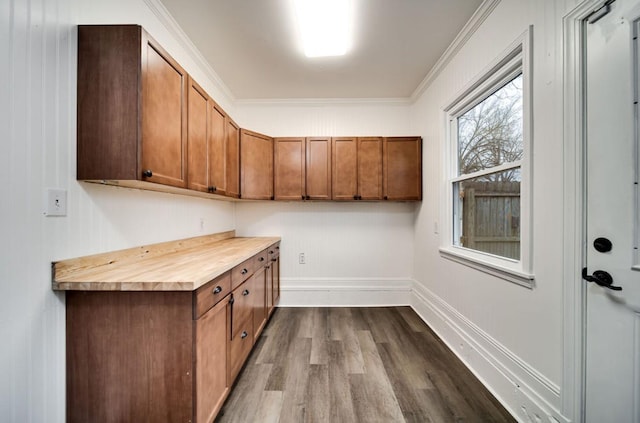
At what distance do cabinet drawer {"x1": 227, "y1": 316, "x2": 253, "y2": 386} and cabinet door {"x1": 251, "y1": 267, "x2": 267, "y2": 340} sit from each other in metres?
0.15

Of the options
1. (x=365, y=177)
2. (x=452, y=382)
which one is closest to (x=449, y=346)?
(x=452, y=382)

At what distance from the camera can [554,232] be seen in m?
1.25

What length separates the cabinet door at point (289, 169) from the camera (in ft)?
9.78

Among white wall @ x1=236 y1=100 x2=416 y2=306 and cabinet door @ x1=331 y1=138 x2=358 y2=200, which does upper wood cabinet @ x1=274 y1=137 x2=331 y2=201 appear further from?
white wall @ x1=236 y1=100 x2=416 y2=306

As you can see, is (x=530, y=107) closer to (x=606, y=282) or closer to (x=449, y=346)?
(x=606, y=282)

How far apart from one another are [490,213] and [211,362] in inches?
85.6

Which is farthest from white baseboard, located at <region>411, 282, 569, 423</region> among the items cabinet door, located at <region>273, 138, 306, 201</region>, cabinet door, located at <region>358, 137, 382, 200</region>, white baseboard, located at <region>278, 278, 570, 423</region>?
cabinet door, located at <region>273, 138, 306, 201</region>

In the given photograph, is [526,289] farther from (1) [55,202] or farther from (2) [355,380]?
(1) [55,202]

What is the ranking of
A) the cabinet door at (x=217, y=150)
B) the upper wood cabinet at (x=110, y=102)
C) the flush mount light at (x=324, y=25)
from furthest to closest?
the cabinet door at (x=217, y=150) < the flush mount light at (x=324, y=25) < the upper wood cabinet at (x=110, y=102)

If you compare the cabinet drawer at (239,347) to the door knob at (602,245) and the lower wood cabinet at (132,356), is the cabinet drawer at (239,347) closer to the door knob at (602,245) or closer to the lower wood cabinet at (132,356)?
the lower wood cabinet at (132,356)

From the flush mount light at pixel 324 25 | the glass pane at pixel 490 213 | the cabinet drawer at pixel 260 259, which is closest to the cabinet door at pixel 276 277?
the cabinet drawer at pixel 260 259

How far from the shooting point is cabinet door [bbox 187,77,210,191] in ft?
5.51

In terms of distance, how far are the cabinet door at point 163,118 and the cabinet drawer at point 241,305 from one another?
86 cm

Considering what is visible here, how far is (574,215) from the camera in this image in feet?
3.75
